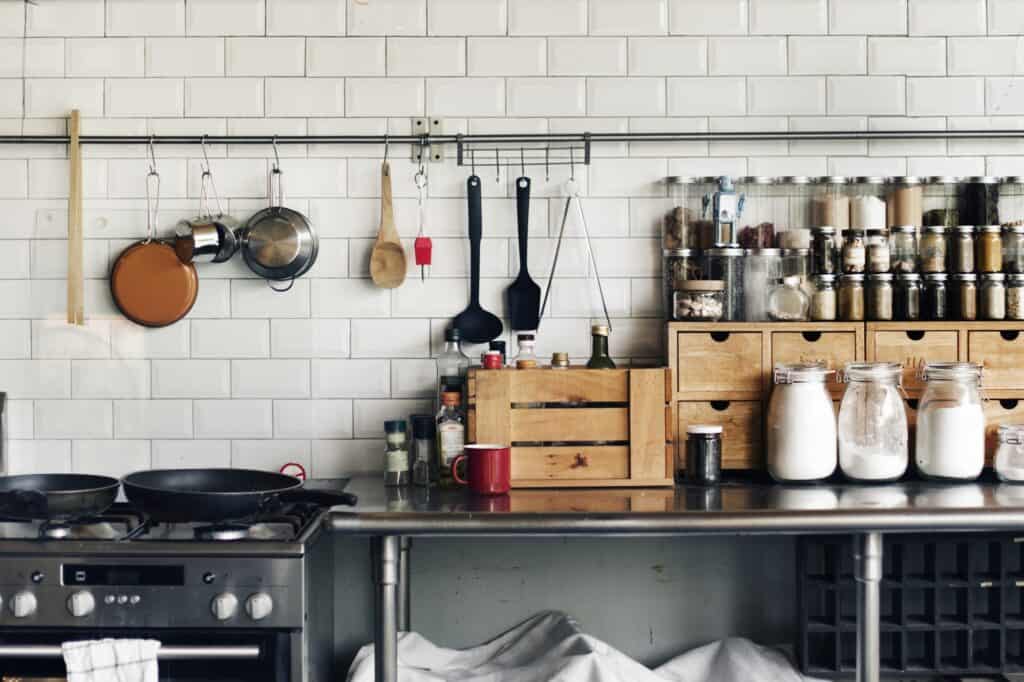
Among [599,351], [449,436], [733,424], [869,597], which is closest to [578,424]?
[599,351]

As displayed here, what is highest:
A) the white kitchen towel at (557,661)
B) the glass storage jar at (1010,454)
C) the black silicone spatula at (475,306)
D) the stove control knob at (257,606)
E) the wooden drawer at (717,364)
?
the black silicone spatula at (475,306)

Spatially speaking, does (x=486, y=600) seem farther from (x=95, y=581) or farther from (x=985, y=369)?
(x=985, y=369)

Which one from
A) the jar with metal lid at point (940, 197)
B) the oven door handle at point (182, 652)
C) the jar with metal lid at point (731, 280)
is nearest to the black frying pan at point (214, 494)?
the oven door handle at point (182, 652)

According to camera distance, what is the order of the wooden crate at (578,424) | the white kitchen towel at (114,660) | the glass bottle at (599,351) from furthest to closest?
the glass bottle at (599,351), the wooden crate at (578,424), the white kitchen towel at (114,660)

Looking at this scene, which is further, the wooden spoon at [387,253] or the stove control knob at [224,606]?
the wooden spoon at [387,253]

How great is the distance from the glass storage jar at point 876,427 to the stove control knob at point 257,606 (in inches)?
61.7

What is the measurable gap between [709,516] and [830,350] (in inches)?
31.2

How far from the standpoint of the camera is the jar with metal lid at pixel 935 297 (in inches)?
123

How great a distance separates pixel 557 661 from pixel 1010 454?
4.41 ft

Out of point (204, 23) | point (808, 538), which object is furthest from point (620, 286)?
point (204, 23)

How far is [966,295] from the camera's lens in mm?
3141

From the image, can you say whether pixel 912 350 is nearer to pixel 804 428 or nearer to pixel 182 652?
pixel 804 428

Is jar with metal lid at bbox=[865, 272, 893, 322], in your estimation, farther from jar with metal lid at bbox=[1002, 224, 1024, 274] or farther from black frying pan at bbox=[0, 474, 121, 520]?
black frying pan at bbox=[0, 474, 121, 520]

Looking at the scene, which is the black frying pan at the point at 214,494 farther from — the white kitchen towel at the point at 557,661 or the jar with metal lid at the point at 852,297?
the jar with metal lid at the point at 852,297
